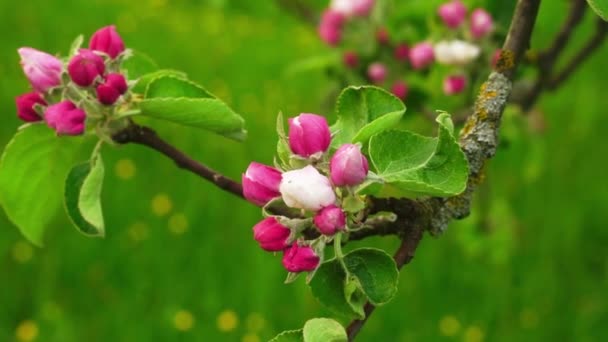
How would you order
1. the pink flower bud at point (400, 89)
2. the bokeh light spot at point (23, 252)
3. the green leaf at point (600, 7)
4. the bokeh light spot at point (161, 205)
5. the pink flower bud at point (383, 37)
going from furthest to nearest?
the bokeh light spot at point (161, 205) → the bokeh light spot at point (23, 252) → the pink flower bud at point (383, 37) → the pink flower bud at point (400, 89) → the green leaf at point (600, 7)

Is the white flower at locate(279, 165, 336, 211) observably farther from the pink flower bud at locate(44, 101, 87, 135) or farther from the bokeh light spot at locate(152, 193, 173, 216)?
the bokeh light spot at locate(152, 193, 173, 216)

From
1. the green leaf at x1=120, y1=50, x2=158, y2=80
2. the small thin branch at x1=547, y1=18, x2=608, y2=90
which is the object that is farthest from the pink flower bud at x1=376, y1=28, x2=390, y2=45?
the green leaf at x1=120, y1=50, x2=158, y2=80

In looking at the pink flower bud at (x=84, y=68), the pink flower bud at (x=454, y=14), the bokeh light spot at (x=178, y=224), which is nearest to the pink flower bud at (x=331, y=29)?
the pink flower bud at (x=454, y=14)

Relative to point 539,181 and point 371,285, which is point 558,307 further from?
point 371,285

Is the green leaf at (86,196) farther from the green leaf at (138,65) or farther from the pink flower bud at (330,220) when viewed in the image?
the pink flower bud at (330,220)

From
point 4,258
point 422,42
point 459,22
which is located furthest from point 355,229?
point 4,258

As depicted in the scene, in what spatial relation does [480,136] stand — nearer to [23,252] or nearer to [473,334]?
[473,334]
